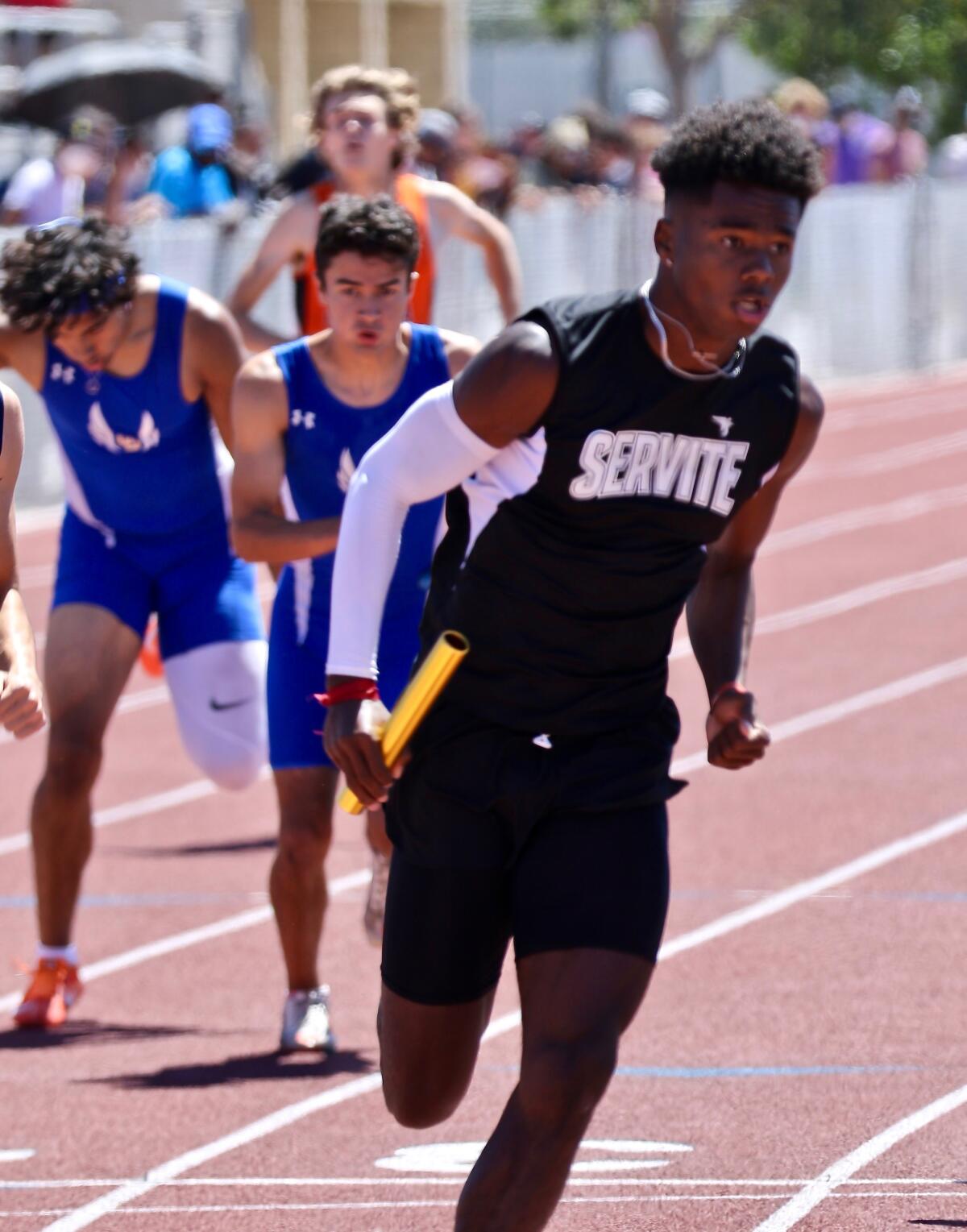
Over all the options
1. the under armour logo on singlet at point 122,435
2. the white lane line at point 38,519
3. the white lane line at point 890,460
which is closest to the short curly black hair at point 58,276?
the under armour logo on singlet at point 122,435

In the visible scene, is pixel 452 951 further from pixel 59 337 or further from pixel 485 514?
pixel 59 337

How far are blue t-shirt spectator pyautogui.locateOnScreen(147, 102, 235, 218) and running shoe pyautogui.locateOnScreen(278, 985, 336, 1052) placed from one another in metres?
11.1

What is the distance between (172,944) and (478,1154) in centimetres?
246

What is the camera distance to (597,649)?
13.5ft

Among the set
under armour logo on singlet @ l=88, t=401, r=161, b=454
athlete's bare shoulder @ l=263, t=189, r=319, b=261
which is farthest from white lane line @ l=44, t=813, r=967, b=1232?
athlete's bare shoulder @ l=263, t=189, r=319, b=261

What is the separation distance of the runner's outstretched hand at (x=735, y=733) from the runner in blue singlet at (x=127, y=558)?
8.87ft

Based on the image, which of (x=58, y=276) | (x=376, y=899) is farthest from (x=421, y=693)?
(x=58, y=276)

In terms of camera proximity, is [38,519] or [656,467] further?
[38,519]

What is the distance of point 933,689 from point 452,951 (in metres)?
7.37

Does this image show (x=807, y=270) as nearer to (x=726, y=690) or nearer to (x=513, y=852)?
(x=726, y=690)

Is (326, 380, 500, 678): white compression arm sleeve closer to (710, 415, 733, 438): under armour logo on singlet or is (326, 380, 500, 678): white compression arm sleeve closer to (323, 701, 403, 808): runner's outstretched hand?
(323, 701, 403, 808): runner's outstretched hand

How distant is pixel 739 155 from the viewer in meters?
3.94

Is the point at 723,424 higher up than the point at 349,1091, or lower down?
higher up

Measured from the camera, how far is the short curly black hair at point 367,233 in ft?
19.3
